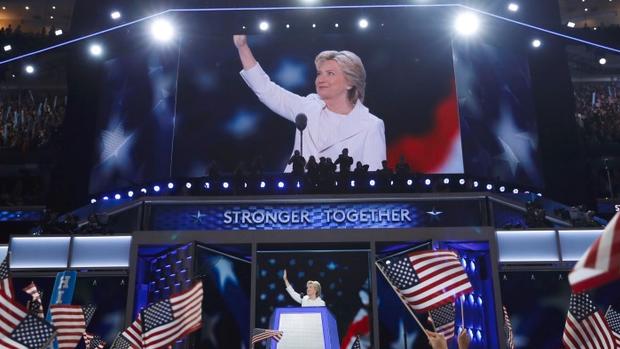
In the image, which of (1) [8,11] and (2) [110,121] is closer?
(2) [110,121]

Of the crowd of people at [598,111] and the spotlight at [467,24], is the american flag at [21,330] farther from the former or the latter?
the crowd of people at [598,111]

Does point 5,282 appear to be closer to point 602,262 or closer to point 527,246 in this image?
point 602,262

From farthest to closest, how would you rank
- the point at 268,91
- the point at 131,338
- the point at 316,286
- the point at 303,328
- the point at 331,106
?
1. the point at 268,91
2. the point at 331,106
3. the point at 316,286
4. the point at 303,328
5. the point at 131,338

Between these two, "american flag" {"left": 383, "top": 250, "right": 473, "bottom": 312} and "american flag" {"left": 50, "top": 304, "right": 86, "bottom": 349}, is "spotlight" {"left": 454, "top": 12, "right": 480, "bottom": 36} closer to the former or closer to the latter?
"american flag" {"left": 383, "top": 250, "right": 473, "bottom": 312}

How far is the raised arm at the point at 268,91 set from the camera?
21.3 m

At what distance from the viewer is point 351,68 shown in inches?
854

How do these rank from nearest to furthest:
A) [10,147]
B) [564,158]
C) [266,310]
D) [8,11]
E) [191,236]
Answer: [191,236]
[266,310]
[564,158]
[10,147]
[8,11]

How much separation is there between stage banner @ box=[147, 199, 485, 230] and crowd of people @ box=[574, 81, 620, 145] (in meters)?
11.5

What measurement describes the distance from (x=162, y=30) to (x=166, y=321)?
50.4 ft

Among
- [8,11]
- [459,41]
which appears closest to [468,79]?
[459,41]

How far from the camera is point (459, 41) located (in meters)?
21.9

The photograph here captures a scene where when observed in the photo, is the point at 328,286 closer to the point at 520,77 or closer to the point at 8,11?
the point at 520,77

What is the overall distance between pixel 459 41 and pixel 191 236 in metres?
12.2

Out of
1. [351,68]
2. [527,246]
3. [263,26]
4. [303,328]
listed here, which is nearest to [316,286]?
[303,328]
